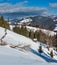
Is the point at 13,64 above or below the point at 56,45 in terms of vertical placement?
above

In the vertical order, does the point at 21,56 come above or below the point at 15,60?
below

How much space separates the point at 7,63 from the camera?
5.39m

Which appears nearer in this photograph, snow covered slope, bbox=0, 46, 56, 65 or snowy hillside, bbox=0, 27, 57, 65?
snow covered slope, bbox=0, 46, 56, 65

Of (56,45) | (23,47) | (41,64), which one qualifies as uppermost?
(41,64)

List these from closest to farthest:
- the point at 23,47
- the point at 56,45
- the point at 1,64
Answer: the point at 1,64 → the point at 23,47 → the point at 56,45

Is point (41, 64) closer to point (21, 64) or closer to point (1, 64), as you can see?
point (21, 64)

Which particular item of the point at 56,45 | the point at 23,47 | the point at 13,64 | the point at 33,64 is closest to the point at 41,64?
the point at 33,64

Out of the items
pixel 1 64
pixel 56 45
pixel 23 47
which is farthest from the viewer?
pixel 56 45

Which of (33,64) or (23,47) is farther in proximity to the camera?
(23,47)

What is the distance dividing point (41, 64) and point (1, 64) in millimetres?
778

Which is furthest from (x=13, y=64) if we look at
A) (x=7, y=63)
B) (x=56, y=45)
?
(x=56, y=45)

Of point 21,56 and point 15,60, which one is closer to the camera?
point 15,60

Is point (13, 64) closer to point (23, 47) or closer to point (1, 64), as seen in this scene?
point (1, 64)

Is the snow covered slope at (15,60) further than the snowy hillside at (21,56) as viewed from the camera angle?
No
